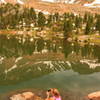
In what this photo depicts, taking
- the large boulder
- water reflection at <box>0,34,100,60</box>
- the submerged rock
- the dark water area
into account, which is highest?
the submerged rock

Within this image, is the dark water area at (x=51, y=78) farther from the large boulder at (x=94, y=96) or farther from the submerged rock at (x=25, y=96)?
the submerged rock at (x=25, y=96)

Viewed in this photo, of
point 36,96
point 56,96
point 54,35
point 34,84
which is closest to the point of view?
point 56,96

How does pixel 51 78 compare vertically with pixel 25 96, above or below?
below

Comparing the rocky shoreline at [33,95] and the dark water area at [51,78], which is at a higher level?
the rocky shoreline at [33,95]

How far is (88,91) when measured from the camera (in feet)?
145

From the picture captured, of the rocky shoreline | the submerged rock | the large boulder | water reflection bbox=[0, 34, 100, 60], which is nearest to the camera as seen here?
the submerged rock

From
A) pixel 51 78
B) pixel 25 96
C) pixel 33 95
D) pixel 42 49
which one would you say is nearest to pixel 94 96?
pixel 33 95

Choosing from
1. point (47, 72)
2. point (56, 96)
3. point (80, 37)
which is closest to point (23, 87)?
point (47, 72)

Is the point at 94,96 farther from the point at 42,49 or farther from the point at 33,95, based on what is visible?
the point at 42,49

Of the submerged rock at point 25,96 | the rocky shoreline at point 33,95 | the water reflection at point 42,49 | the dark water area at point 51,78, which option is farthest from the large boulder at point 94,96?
the water reflection at point 42,49

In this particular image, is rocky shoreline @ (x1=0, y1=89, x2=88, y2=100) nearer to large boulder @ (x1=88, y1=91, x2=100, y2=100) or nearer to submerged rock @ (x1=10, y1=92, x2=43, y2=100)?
submerged rock @ (x1=10, y1=92, x2=43, y2=100)

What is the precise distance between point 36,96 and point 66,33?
135 m

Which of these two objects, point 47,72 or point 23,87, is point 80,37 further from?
point 23,87

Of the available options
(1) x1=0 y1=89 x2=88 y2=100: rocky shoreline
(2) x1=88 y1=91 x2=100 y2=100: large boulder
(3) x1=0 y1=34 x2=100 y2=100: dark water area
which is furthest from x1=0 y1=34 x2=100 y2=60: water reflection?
(2) x1=88 y1=91 x2=100 y2=100: large boulder
